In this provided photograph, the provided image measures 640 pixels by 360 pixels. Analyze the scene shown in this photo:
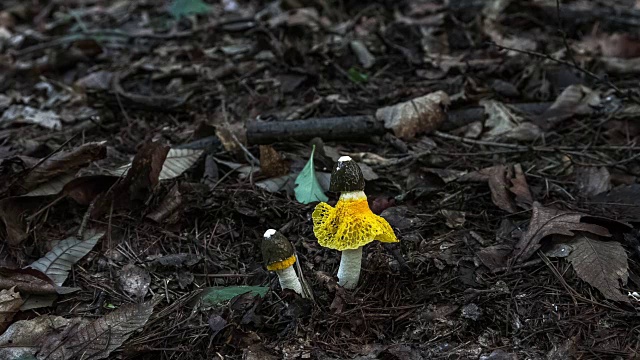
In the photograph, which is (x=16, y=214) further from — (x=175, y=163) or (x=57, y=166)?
(x=175, y=163)

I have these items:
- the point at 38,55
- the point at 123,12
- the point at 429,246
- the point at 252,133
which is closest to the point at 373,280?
the point at 429,246

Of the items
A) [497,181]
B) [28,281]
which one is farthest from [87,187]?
[497,181]

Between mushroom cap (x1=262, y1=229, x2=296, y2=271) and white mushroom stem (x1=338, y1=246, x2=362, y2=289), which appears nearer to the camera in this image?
mushroom cap (x1=262, y1=229, x2=296, y2=271)

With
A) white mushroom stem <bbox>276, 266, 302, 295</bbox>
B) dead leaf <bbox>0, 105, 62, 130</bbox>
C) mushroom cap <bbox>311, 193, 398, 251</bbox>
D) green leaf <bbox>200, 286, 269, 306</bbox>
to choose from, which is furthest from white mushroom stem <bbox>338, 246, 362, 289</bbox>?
dead leaf <bbox>0, 105, 62, 130</bbox>

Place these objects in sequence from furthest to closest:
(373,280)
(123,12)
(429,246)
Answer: (123,12)
(429,246)
(373,280)

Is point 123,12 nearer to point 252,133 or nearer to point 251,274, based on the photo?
point 252,133

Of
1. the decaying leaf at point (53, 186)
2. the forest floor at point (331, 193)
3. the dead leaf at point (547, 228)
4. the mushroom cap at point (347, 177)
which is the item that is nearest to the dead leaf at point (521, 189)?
the forest floor at point (331, 193)

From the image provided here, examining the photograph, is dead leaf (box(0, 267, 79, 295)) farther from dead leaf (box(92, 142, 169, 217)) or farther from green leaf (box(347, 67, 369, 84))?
green leaf (box(347, 67, 369, 84))
